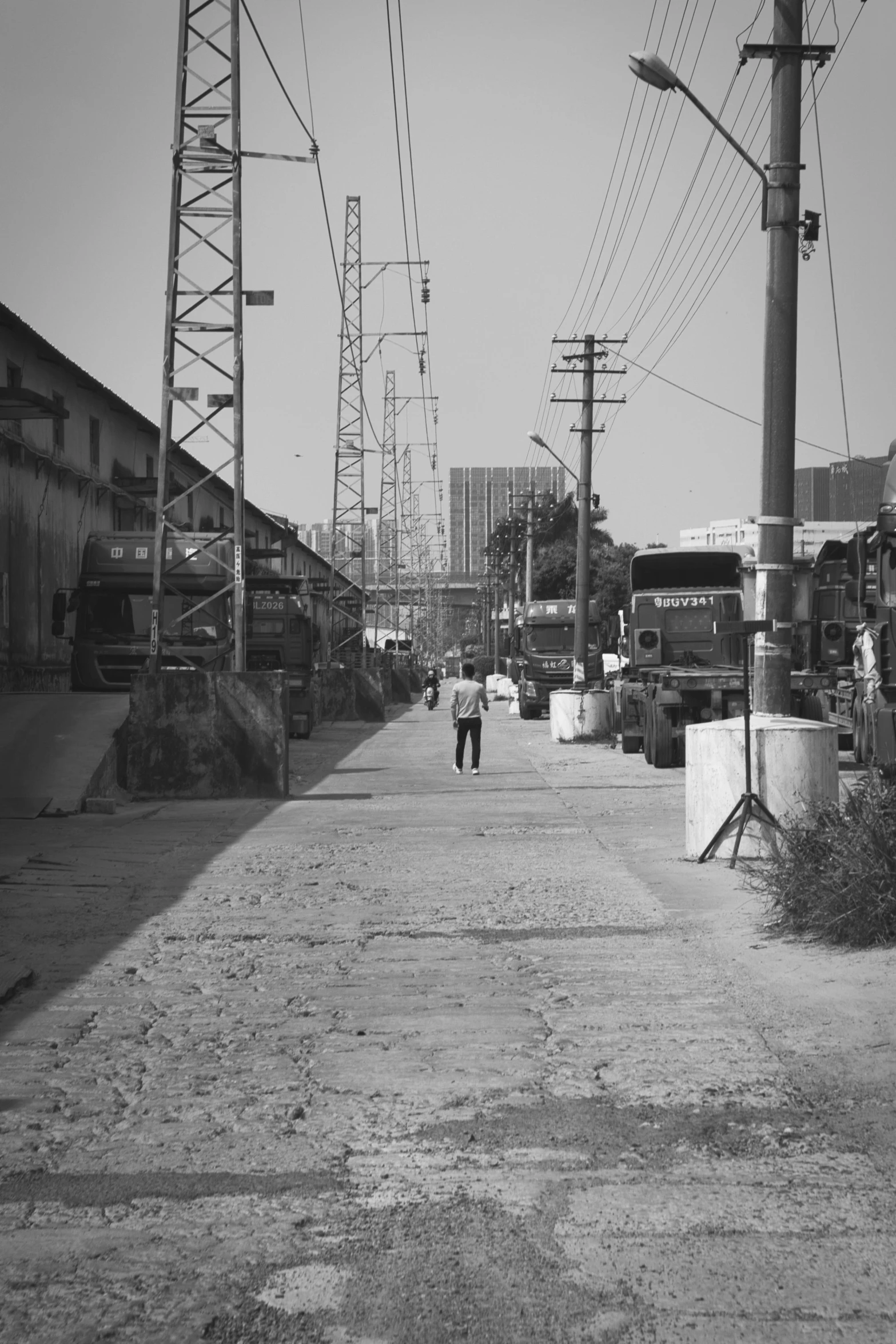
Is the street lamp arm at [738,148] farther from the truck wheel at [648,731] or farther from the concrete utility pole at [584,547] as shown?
the concrete utility pole at [584,547]

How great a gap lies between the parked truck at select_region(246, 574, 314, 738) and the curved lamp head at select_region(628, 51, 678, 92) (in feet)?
70.2

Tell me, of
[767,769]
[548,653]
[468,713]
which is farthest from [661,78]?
[548,653]

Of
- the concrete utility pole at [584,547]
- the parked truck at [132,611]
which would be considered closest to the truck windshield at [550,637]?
Result: the concrete utility pole at [584,547]

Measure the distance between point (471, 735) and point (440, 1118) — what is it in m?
16.2

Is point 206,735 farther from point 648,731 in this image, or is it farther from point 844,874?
point 844,874

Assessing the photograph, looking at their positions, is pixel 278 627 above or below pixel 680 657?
above

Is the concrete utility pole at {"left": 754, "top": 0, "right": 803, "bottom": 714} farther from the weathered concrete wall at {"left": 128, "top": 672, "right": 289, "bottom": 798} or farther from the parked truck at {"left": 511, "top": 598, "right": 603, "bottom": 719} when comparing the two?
the parked truck at {"left": 511, "top": 598, "right": 603, "bottom": 719}

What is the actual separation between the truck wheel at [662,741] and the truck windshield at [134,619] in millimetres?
7151

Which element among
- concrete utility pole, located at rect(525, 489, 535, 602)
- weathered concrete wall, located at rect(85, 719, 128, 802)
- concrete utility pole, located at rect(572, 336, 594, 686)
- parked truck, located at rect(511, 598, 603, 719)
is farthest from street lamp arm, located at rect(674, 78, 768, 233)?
concrete utility pole, located at rect(525, 489, 535, 602)

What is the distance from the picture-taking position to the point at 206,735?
56.6 feet

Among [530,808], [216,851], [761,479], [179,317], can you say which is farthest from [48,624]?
[761,479]

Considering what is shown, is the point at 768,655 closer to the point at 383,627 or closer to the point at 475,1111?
the point at 475,1111

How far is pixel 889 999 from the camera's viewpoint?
642cm

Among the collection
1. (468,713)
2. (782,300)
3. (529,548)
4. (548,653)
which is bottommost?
(468,713)
